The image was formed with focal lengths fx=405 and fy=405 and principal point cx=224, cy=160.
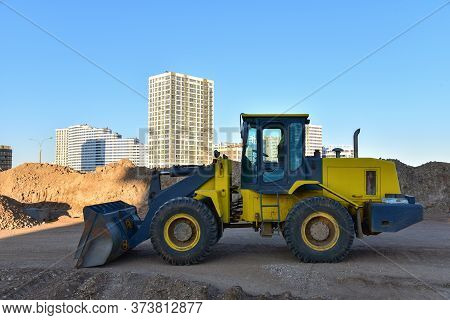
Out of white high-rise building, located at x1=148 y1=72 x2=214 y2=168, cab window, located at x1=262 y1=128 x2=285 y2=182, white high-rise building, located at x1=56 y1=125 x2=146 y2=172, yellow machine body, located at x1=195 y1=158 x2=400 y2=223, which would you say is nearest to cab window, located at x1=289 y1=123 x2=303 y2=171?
cab window, located at x1=262 y1=128 x2=285 y2=182

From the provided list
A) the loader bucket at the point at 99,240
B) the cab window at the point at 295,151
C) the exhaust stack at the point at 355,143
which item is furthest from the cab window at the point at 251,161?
the loader bucket at the point at 99,240

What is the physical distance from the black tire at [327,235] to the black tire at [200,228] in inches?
61.3

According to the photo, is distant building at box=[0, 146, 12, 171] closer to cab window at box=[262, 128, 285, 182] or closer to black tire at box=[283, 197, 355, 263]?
cab window at box=[262, 128, 285, 182]

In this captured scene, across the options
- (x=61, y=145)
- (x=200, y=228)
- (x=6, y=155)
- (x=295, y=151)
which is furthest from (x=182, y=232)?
(x=6, y=155)

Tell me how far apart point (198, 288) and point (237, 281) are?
1084mm

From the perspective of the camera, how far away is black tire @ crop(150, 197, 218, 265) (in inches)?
318

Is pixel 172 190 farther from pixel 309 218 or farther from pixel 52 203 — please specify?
pixel 52 203

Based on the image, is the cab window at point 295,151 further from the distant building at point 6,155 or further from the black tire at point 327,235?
the distant building at point 6,155

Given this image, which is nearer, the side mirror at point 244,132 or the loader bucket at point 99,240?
the loader bucket at point 99,240

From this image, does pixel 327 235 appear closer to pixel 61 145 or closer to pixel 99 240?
pixel 99 240

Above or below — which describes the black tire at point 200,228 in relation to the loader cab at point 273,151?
below

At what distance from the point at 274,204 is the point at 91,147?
47579 millimetres

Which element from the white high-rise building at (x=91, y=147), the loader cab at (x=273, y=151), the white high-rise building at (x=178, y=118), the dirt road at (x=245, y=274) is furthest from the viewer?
the white high-rise building at (x=91, y=147)

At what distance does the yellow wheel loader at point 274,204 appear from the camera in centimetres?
812
